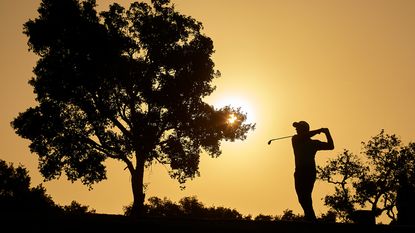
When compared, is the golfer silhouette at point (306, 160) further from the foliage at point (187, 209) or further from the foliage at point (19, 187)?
the foliage at point (187, 209)

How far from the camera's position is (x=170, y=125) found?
3156cm

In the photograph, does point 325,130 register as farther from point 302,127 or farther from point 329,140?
point 302,127

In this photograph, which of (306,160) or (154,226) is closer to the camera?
(154,226)

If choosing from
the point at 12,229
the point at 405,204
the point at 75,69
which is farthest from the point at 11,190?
the point at 12,229

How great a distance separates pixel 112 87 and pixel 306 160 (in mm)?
21335

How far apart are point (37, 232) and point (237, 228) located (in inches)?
135

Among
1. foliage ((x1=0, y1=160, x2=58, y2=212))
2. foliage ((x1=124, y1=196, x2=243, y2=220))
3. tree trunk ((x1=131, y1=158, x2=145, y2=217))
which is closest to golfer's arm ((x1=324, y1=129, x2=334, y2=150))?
tree trunk ((x1=131, y1=158, x2=145, y2=217))

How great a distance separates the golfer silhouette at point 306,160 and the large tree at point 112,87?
62.3ft

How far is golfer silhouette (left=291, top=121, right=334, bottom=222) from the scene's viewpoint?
36.9 ft

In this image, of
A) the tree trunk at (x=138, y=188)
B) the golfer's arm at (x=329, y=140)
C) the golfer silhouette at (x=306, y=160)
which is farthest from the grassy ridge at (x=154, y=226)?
the tree trunk at (x=138, y=188)

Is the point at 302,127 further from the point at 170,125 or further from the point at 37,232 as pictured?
the point at 170,125

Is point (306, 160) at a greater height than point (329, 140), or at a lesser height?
lesser

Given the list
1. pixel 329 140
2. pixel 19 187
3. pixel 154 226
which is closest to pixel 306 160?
pixel 329 140

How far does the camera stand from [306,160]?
11.4 meters
